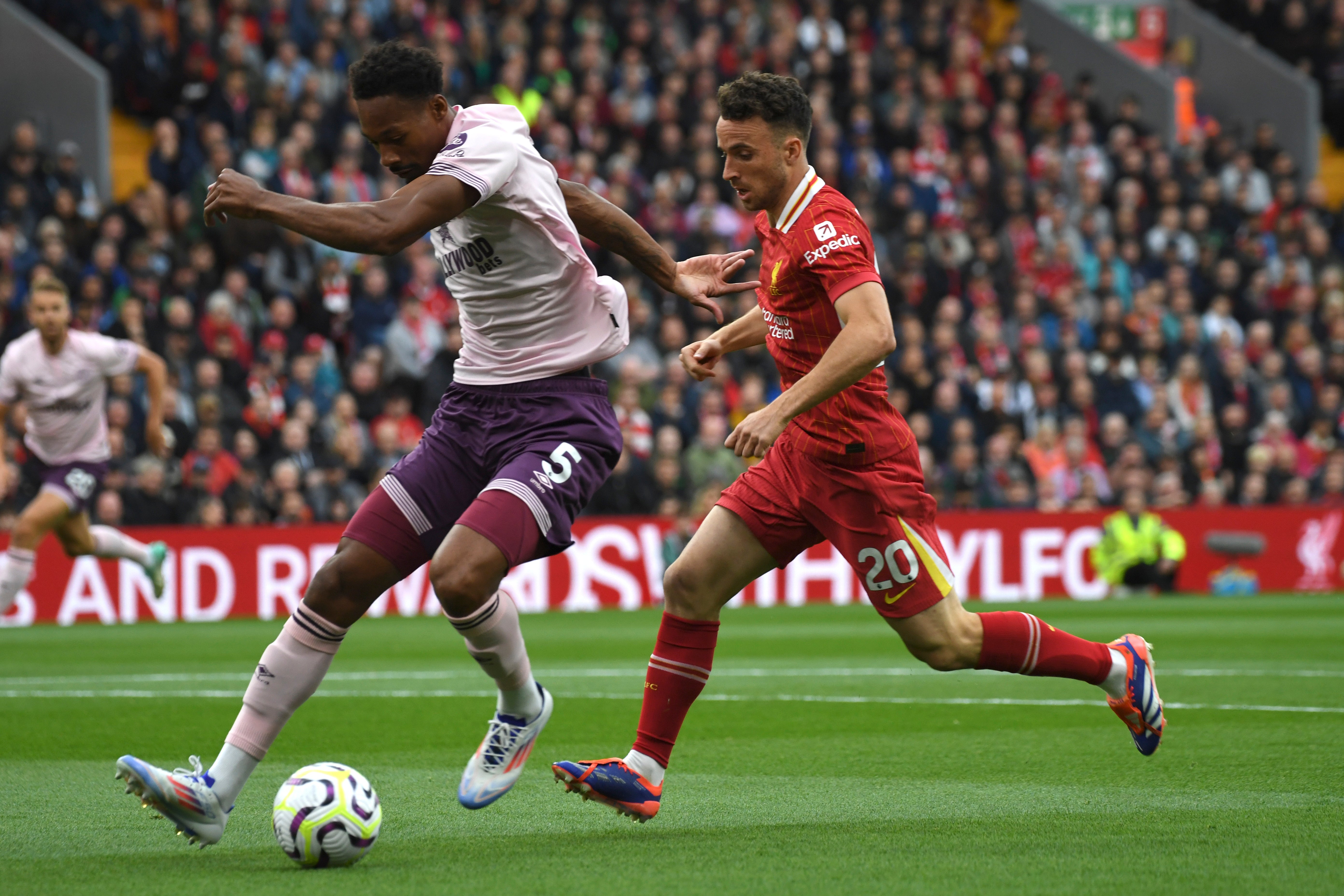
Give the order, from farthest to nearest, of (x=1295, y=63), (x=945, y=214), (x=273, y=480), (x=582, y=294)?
(x=1295, y=63) < (x=945, y=214) < (x=273, y=480) < (x=582, y=294)

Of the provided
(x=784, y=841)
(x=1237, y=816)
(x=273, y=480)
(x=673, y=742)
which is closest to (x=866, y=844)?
(x=784, y=841)

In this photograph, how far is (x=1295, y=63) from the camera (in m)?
29.7

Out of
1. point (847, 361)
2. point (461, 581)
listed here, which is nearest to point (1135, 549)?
point (847, 361)

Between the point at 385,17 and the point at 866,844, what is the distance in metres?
17.3

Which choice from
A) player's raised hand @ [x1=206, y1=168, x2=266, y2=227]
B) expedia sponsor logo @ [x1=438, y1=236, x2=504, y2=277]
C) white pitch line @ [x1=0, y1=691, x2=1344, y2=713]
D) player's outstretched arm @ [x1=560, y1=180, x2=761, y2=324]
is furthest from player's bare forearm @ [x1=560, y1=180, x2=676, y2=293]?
white pitch line @ [x1=0, y1=691, x2=1344, y2=713]

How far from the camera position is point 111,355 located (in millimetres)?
12445

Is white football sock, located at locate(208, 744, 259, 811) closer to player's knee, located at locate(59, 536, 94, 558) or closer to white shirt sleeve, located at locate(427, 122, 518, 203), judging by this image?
white shirt sleeve, located at locate(427, 122, 518, 203)

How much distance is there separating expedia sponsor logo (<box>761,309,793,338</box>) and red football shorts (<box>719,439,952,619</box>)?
Answer: 37cm

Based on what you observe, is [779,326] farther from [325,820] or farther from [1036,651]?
[325,820]

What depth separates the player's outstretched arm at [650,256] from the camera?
606 cm

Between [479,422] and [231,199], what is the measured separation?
4.21 ft

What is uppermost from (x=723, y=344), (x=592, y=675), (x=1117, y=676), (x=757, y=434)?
(x=723, y=344)

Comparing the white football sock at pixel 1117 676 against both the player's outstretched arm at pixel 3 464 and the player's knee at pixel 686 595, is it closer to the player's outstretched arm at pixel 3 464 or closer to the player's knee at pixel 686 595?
the player's knee at pixel 686 595

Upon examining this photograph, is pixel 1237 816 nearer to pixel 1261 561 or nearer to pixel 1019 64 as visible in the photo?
pixel 1261 561
